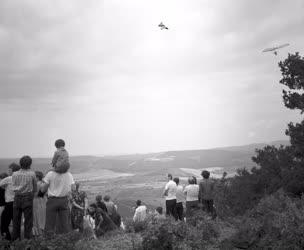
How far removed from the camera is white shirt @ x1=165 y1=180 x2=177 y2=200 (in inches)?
516

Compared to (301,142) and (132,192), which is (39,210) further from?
(132,192)

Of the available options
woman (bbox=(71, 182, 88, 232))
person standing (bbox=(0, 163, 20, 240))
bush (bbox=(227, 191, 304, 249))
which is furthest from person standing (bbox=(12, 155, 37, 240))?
bush (bbox=(227, 191, 304, 249))

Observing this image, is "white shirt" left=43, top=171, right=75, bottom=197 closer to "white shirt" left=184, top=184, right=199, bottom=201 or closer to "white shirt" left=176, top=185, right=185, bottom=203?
"white shirt" left=184, top=184, right=199, bottom=201

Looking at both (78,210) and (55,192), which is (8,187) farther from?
(78,210)

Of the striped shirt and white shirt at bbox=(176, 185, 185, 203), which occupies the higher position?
the striped shirt

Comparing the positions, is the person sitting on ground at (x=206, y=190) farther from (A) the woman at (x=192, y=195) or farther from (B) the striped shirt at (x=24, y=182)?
(B) the striped shirt at (x=24, y=182)

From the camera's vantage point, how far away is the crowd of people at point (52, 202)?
8.19m

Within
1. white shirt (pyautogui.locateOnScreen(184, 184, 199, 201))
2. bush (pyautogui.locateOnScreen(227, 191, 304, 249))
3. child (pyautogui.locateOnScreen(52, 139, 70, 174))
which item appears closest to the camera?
bush (pyautogui.locateOnScreen(227, 191, 304, 249))

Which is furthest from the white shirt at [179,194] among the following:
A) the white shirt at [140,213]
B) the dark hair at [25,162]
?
the dark hair at [25,162]

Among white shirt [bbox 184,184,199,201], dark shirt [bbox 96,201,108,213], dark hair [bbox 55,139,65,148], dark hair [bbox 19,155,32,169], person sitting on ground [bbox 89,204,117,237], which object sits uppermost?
dark hair [bbox 55,139,65,148]

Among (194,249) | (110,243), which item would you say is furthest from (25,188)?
(194,249)

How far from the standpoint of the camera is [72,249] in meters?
6.74

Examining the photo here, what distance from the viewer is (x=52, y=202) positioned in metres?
8.20

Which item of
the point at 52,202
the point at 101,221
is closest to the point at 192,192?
the point at 101,221
